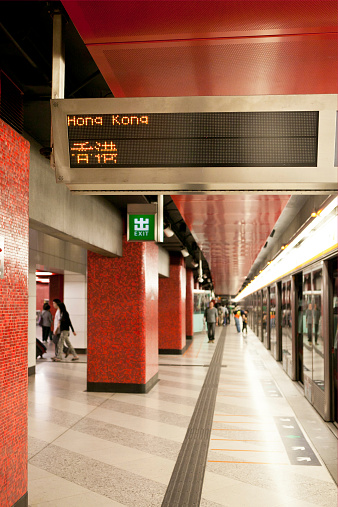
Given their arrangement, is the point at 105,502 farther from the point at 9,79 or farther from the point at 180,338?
the point at 180,338

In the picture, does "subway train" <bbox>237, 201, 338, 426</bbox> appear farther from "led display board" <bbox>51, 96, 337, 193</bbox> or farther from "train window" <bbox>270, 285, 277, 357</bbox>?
"train window" <bbox>270, 285, 277, 357</bbox>

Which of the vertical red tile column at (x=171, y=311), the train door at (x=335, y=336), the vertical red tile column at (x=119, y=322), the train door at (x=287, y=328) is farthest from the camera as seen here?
the vertical red tile column at (x=171, y=311)

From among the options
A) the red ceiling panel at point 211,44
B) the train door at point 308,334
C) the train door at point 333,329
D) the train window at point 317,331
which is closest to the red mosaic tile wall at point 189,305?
the train door at point 308,334

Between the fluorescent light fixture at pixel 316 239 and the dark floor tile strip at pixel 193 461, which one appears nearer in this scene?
the dark floor tile strip at pixel 193 461

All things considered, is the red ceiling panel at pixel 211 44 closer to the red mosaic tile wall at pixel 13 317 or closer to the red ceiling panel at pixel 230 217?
the red mosaic tile wall at pixel 13 317

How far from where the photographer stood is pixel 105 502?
3.76m

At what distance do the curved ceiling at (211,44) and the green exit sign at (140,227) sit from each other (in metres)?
3.60

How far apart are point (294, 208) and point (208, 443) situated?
5544 mm

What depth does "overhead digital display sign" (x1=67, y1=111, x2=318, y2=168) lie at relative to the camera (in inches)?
96.9

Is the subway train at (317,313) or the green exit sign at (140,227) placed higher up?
the green exit sign at (140,227)

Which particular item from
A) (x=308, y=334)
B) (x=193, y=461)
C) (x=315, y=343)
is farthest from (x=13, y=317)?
(x=308, y=334)

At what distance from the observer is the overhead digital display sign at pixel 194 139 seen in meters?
2.46

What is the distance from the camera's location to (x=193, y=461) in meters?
4.69

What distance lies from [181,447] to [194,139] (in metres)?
3.78
